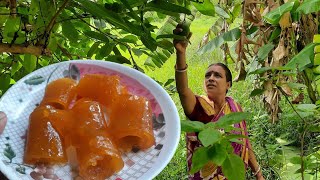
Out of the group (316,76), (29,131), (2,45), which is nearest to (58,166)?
(29,131)

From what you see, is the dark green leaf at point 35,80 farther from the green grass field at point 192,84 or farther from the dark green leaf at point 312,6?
the green grass field at point 192,84

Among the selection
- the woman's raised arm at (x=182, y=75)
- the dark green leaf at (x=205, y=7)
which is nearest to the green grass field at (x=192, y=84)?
the woman's raised arm at (x=182, y=75)

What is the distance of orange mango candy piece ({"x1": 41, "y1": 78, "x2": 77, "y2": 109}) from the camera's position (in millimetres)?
610

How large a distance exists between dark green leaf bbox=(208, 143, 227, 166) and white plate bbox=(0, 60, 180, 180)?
0.07m

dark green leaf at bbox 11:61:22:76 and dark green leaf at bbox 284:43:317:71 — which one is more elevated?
dark green leaf at bbox 284:43:317:71

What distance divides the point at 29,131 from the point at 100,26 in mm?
507

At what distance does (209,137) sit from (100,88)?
5.6 inches

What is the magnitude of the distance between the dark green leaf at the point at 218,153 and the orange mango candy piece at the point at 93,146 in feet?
0.49

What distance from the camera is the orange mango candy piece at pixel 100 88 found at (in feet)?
2.07

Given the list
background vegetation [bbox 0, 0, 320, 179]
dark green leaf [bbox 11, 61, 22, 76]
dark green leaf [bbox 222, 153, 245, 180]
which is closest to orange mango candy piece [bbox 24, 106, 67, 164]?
background vegetation [bbox 0, 0, 320, 179]

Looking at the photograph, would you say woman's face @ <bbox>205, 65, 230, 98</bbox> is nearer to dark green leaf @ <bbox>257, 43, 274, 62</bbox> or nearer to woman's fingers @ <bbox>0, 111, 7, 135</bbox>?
dark green leaf @ <bbox>257, 43, 274, 62</bbox>

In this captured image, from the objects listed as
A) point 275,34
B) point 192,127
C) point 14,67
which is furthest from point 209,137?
point 275,34

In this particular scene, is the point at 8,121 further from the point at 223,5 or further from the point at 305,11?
the point at 223,5

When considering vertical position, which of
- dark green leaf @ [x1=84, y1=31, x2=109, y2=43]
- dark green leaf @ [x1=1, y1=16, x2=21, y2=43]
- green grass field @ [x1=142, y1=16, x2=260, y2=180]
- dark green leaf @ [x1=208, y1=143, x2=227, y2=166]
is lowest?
green grass field @ [x1=142, y1=16, x2=260, y2=180]
